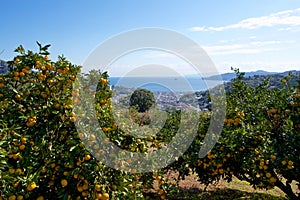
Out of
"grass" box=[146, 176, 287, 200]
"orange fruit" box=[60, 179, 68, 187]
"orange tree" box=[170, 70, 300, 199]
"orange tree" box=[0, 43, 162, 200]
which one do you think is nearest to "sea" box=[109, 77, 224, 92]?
"orange tree" box=[170, 70, 300, 199]

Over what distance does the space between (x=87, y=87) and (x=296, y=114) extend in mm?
2617

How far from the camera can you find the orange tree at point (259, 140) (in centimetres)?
322

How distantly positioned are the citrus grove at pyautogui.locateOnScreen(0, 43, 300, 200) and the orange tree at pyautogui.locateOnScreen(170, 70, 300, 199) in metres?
0.01

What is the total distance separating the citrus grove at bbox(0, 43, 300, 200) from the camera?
226cm

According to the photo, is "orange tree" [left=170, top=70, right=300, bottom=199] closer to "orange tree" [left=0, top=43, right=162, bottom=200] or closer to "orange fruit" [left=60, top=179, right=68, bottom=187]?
"orange tree" [left=0, top=43, right=162, bottom=200]

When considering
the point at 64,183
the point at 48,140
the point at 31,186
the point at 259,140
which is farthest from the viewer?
the point at 259,140

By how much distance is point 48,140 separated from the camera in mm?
2477

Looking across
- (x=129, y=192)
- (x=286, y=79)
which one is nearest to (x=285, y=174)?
(x=286, y=79)

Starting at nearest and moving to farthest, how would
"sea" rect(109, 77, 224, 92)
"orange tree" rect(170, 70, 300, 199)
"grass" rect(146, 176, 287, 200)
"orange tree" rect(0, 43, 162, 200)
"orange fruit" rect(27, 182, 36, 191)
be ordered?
1. "orange fruit" rect(27, 182, 36, 191)
2. "orange tree" rect(0, 43, 162, 200)
3. "orange tree" rect(170, 70, 300, 199)
4. "sea" rect(109, 77, 224, 92)
5. "grass" rect(146, 176, 287, 200)

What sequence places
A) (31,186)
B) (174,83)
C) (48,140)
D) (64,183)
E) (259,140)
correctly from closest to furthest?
(31,186) → (64,183) → (48,140) → (259,140) → (174,83)

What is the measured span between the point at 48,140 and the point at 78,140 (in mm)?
376

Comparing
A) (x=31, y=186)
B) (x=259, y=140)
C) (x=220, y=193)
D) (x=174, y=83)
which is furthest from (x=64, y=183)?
(x=220, y=193)

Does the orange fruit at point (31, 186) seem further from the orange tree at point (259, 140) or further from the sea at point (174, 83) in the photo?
the orange tree at point (259, 140)

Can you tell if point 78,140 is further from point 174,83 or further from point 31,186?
point 174,83
